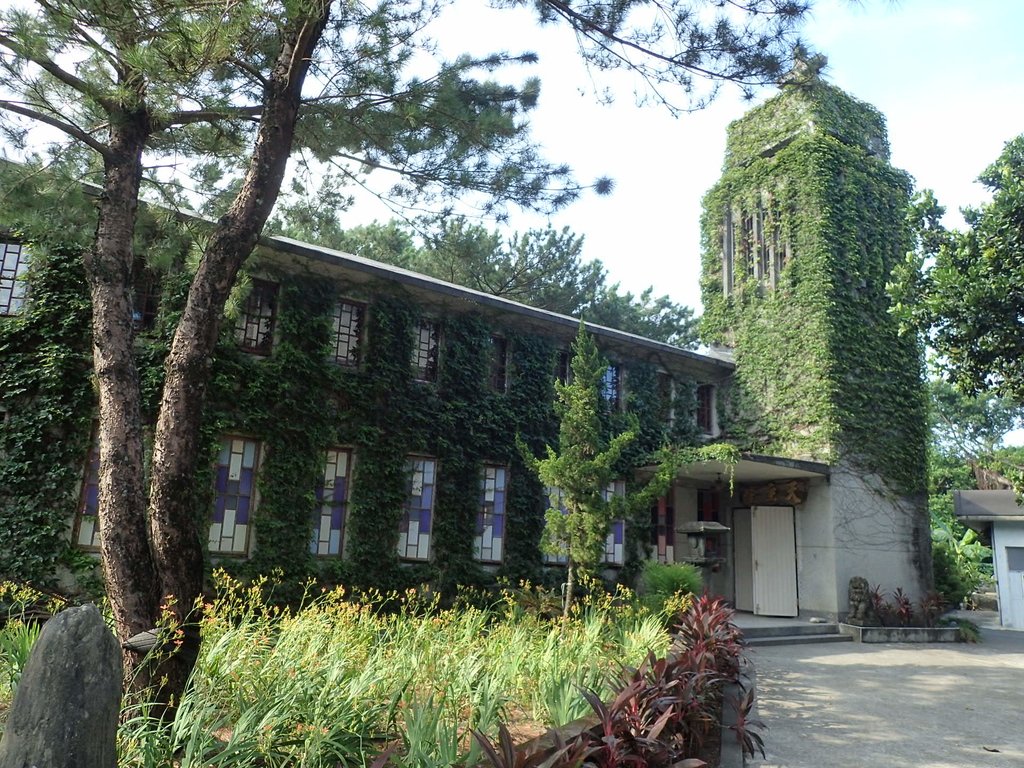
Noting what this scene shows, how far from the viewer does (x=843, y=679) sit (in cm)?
921

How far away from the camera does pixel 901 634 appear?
13.7 meters

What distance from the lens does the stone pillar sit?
2230 millimetres

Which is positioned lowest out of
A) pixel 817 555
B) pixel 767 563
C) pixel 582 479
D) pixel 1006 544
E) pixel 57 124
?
pixel 767 563

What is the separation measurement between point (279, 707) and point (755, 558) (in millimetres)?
13924

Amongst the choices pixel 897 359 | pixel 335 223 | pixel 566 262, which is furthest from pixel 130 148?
pixel 566 262

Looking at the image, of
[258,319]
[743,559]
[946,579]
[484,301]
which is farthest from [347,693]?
[946,579]

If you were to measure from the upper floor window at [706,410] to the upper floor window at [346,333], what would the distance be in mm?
8343

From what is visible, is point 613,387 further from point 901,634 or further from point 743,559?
point 901,634

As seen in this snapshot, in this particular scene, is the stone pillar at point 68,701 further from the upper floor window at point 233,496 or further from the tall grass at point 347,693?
the upper floor window at point 233,496

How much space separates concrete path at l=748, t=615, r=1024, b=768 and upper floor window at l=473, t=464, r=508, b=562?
4611mm

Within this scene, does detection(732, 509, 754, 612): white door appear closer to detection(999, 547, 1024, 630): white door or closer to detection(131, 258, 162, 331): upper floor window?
detection(999, 547, 1024, 630): white door

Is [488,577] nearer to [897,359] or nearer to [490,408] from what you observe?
[490,408]

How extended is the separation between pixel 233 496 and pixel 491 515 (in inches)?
178

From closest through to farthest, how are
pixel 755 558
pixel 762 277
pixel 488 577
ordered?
pixel 488 577 → pixel 755 558 → pixel 762 277
